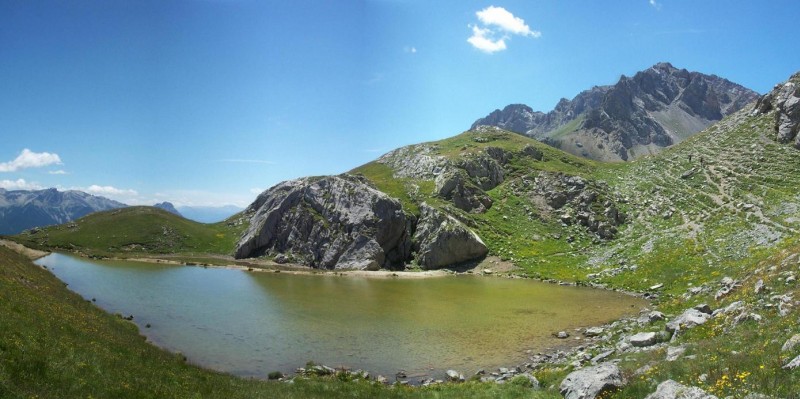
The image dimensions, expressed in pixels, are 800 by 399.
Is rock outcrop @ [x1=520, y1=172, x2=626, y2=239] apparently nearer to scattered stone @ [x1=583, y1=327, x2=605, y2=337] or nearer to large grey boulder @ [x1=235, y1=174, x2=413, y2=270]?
large grey boulder @ [x1=235, y1=174, x2=413, y2=270]

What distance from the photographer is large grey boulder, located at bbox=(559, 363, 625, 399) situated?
1902 cm

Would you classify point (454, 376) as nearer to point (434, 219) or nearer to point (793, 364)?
point (793, 364)

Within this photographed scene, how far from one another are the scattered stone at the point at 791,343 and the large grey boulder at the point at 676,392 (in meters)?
4.07

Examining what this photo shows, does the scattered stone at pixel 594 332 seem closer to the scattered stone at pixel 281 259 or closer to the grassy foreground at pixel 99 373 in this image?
the grassy foreground at pixel 99 373

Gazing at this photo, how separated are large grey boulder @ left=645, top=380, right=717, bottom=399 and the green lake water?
17.1 metres

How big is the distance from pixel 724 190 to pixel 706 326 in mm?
81964

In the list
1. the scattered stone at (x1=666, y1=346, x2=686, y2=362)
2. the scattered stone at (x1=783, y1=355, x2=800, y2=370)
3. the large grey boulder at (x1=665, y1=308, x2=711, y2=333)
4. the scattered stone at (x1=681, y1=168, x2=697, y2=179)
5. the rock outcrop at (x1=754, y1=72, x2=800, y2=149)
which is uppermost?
the rock outcrop at (x1=754, y1=72, x2=800, y2=149)

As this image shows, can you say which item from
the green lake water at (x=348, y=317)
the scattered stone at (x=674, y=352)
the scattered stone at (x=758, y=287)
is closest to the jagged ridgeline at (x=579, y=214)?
the green lake water at (x=348, y=317)

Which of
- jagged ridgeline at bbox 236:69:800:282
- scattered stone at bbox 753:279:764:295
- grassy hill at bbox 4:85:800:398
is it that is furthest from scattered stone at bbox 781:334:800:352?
jagged ridgeline at bbox 236:69:800:282

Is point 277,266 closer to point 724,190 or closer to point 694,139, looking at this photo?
point 724,190

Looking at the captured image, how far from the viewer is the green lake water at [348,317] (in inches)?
1336

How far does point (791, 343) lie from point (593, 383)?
24.7ft

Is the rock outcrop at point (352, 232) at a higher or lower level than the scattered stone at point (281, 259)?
higher

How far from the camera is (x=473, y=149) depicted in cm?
16712
